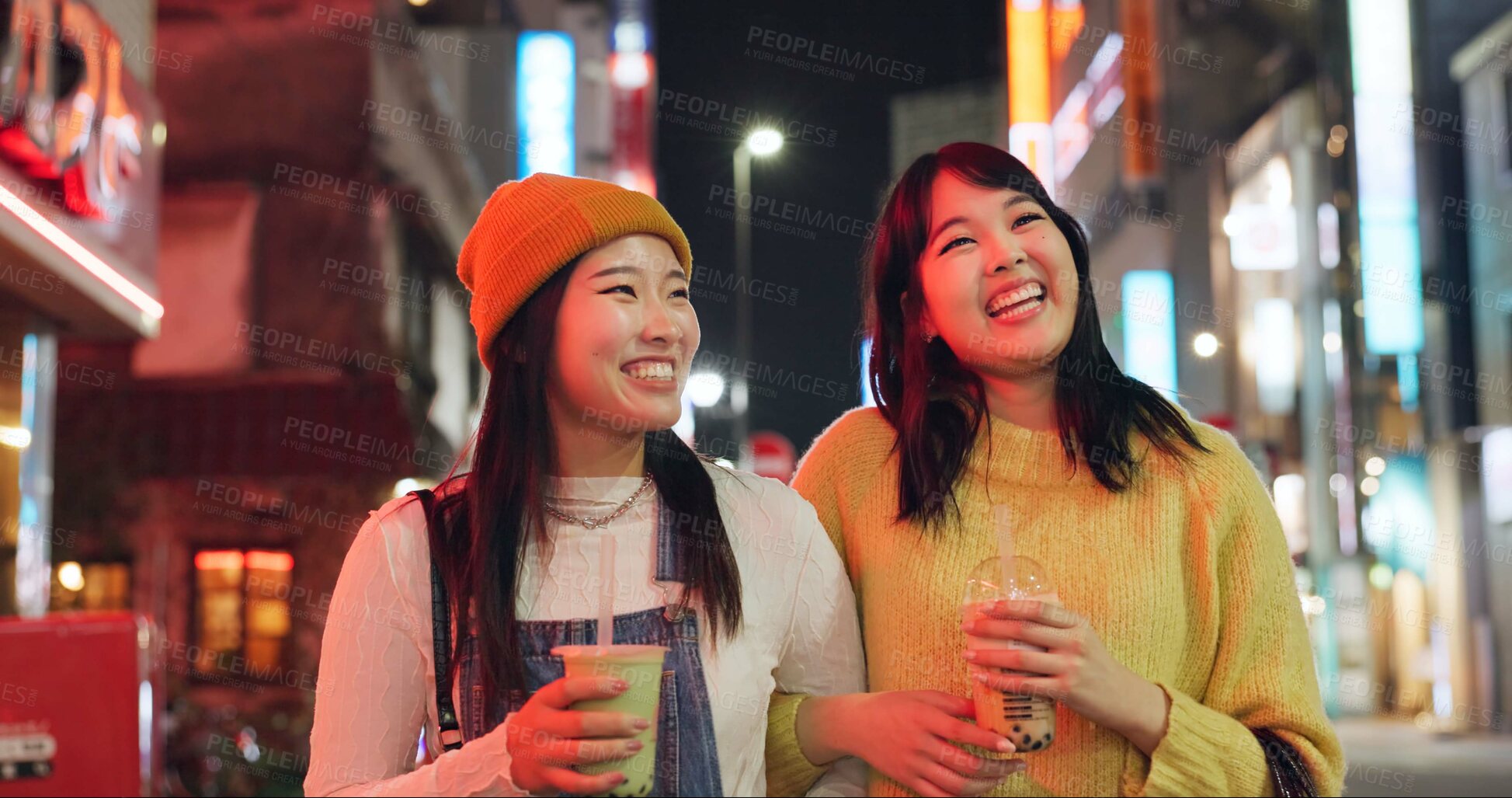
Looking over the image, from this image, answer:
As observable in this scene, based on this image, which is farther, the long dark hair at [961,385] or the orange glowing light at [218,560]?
the orange glowing light at [218,560]

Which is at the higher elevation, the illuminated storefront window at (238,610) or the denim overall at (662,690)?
the denim overall at (662,690)

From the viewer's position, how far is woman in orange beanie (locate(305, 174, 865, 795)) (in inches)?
92.7

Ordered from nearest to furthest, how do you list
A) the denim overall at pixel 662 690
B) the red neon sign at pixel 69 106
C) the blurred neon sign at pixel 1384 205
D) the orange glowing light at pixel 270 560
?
1. the denim overall at pixel 662 690
2. the red neon sign at pixel 69 106
3. the orange glowing light at pixel 270 560
4. the blurred neon sign at pixel 1384 205

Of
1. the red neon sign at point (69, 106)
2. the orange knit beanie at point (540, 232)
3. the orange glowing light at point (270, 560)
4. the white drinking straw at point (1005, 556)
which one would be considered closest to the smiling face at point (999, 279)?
the white drinking straw at point (1005, 556)

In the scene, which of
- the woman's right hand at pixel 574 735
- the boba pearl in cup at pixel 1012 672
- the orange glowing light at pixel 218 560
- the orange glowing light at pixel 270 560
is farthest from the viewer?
the orange glowing light at pixel 270 560

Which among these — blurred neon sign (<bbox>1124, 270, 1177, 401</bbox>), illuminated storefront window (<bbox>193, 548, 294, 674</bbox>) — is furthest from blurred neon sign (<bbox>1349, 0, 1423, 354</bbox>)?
illuminated storefront window (<bbox>193, 548, 294, 674</bbox>)

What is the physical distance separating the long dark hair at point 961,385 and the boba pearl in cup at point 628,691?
40.0 inches

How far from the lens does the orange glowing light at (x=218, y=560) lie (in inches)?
544

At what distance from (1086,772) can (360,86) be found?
13.5 meters

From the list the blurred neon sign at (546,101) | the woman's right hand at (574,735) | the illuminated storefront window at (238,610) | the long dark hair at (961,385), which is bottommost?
the illuminated storefront window at (238,610)

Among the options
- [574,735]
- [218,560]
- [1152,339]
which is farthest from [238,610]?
[1152,339]

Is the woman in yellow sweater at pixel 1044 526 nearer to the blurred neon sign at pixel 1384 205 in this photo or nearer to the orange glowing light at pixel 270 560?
the orange glowing light at pixel 270 560

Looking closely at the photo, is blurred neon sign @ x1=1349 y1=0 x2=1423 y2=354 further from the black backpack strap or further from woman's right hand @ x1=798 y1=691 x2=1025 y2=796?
the black backpack strap

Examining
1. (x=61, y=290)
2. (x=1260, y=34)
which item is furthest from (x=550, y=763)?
(x=1260, y=34)
